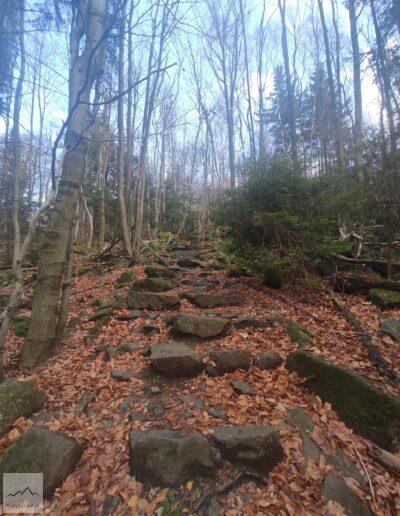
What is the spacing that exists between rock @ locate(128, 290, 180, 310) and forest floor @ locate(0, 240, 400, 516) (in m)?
0.47

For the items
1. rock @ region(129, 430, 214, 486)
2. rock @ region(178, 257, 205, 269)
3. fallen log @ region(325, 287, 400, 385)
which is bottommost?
rock @ region(129, 430, 214, 486)

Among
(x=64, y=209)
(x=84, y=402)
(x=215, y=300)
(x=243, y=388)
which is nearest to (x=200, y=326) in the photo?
(x=243, y=388)

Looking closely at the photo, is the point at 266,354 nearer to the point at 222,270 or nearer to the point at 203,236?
the point at 222,270

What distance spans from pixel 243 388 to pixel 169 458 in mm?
1303

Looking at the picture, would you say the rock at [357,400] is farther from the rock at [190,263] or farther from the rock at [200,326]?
the rock at [190,263]

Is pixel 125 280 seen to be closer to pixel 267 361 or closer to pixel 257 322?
pixel 257 322

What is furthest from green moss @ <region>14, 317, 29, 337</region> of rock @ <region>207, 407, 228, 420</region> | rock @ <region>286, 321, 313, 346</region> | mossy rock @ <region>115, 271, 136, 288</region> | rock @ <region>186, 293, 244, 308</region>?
rock @ <region>286, 321, 313, 346</region>

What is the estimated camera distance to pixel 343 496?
227cm

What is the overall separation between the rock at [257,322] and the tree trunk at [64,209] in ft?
11.0

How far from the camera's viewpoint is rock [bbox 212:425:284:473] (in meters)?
2.50

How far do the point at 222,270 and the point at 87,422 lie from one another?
6.50m

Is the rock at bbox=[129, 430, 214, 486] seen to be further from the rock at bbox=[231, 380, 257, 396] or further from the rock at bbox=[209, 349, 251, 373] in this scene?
the rock at bbox=[209, 349, 251, 373]

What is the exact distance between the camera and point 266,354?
13.1 feet

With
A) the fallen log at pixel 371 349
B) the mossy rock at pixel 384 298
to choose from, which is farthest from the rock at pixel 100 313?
the mossy rock at pixel 384 298
